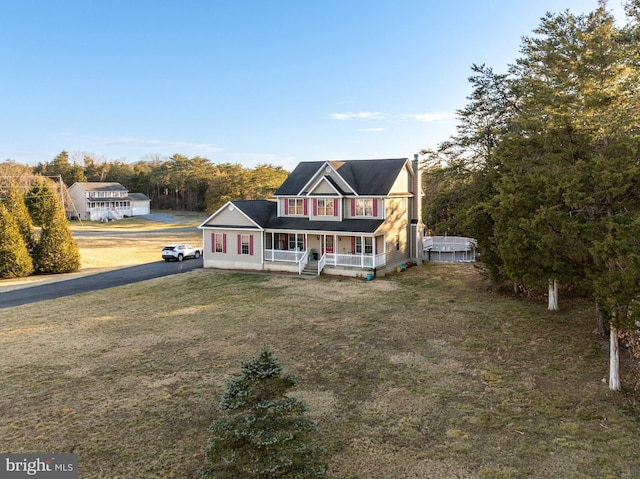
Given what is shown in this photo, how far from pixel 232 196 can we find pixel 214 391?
56.8 m

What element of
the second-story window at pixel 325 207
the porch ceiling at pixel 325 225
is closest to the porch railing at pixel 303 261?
the porch ceiling at pixel 325 225

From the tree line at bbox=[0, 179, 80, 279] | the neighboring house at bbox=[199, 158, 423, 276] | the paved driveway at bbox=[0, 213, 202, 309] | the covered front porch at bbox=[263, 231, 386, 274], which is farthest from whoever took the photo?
the tree line at bbox=[0, 179, 80, 279]

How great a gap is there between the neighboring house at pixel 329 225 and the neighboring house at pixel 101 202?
2297 inches

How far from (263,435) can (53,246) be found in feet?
95.3

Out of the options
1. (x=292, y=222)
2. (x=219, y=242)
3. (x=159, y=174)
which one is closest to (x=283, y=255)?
(x=292, y=222)

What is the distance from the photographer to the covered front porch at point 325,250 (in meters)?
24.8

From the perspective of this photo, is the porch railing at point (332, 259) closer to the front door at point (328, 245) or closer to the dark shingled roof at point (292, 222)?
the front door at point (328, 245)

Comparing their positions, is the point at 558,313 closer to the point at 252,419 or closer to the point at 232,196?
the point at 252,419

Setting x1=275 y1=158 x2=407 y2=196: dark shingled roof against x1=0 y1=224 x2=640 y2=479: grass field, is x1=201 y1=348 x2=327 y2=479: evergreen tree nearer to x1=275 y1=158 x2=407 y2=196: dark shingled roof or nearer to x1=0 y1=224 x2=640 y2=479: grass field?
x1=0 y1=224 x2=640 y2=479: grass field

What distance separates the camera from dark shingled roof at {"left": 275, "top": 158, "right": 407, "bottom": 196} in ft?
85.8

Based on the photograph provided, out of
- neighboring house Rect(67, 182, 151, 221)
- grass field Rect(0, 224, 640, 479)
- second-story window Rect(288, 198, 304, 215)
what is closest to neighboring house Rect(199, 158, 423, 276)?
second-story window Rect(288, 198, 304, 215)

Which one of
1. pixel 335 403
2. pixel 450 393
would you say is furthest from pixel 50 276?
pixel 450 393

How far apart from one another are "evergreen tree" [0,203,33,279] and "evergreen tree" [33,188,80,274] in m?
1.16

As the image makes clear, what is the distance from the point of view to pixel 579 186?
9648 mm
